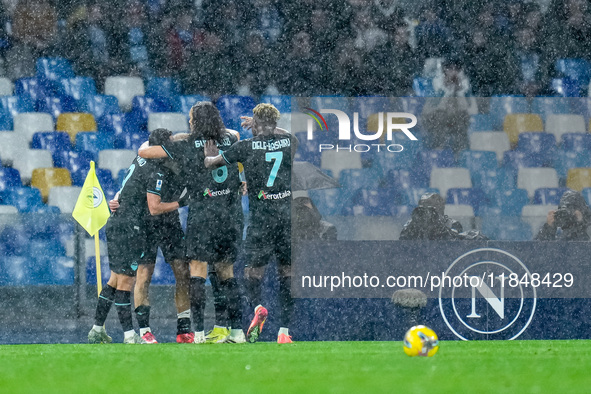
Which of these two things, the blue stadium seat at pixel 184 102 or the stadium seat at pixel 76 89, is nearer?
the blue stadium seat at pixel 184 102

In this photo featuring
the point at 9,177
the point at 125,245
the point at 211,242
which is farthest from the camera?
the point at 9,177

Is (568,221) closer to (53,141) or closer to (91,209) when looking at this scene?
(91,209)

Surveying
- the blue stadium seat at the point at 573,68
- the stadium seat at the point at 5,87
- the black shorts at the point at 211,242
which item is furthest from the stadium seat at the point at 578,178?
the stadium seat at the point at 5,87

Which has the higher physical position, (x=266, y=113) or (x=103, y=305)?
(x=266, y=113)

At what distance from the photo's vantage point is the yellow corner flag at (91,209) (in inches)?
342

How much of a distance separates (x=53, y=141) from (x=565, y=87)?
613cm

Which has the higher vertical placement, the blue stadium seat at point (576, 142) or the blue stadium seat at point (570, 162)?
the blue stadium seat at point (576, 142)

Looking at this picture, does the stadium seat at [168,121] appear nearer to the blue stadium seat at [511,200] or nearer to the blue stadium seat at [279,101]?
the blue stadium seat at [279,101]

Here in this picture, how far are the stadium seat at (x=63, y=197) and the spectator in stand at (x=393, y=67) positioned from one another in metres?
3.67

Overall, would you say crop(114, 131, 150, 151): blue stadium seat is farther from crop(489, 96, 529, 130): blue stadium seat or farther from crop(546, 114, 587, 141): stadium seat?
crop(546, 114, 587, 141): stadium seat

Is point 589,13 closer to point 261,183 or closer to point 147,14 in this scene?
point 147,14

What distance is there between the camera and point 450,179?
819 centimetres

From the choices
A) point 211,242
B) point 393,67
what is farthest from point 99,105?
point 211,242

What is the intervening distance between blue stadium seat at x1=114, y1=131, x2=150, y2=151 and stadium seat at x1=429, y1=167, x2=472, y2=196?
4.27 metres
